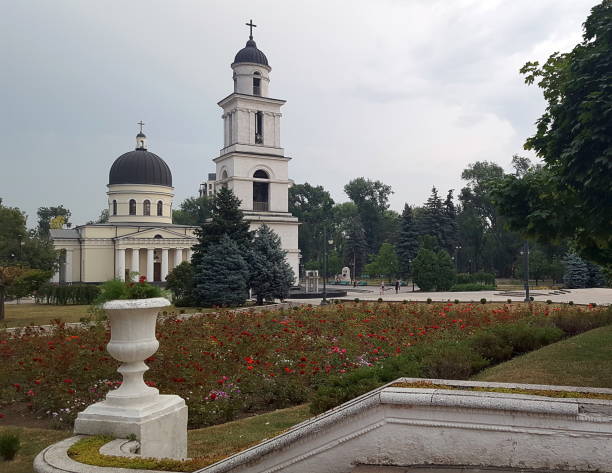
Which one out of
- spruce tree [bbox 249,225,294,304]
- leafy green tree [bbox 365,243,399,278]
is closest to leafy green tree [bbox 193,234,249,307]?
spruce tree [bbox 249,225,294,304]

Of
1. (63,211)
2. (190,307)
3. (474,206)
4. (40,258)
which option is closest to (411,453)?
(190,307)

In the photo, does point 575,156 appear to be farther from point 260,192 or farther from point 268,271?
point 260,192

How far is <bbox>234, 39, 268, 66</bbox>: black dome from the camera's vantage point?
155 ft

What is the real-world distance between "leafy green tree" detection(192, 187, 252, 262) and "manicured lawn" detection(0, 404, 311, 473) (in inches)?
961

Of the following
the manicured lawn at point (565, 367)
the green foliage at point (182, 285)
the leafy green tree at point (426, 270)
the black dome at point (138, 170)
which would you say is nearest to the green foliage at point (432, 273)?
the leafy green tree at point (426, 270)

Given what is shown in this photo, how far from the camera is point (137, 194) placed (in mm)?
54688

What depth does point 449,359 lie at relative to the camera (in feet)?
30.5

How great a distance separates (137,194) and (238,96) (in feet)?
51.0

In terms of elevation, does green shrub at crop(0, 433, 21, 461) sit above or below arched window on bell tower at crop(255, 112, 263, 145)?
below

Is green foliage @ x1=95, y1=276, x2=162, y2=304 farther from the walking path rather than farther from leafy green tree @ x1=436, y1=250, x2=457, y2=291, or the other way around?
leafy green tree @ x1=436, y1=250, x2=457, y2=291

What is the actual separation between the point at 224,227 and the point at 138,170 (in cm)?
2501

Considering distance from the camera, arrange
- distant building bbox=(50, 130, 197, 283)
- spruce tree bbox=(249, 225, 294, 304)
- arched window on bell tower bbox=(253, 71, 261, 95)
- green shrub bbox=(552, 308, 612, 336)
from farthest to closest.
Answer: distant building bbox=(50, 130, 197, 283) < arched window on bell tower bbox=(253, 71, 261, 95) < spruce tree bbox=(249, 225, 294, 304) < green shrub bbox=(552, 308, 612, 336)

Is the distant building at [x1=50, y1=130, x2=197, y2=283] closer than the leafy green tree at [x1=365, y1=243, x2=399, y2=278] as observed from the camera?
Yes

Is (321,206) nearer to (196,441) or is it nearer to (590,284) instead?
(590,284)
